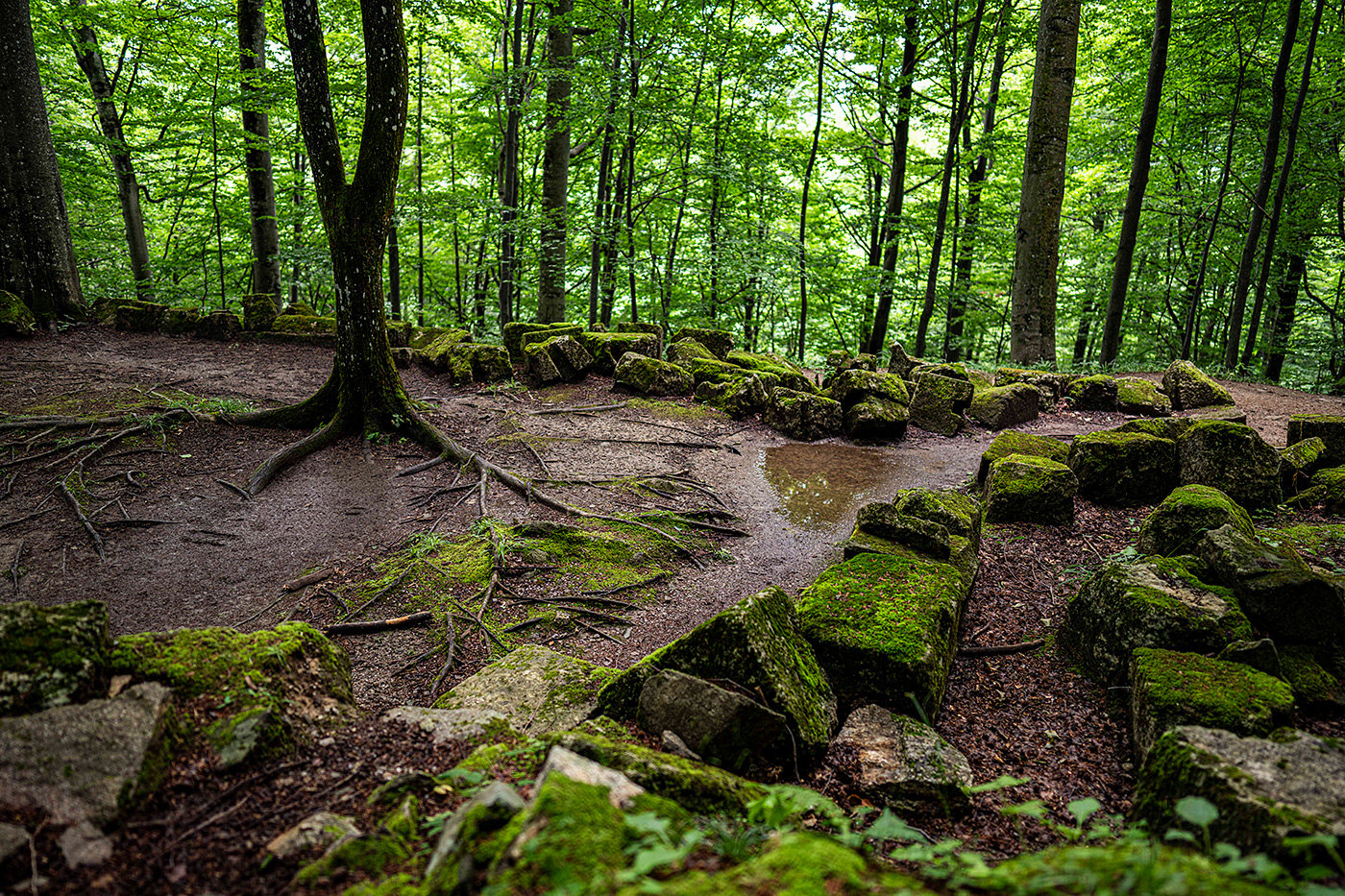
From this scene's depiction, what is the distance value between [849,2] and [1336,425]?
12.4 m

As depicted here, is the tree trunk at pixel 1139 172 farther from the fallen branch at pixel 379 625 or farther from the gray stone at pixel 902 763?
the fallen branch at pixel 379 625

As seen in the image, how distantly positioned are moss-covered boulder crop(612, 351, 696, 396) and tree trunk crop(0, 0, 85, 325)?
921 centimetres

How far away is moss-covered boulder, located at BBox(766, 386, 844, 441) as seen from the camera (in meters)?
8.44

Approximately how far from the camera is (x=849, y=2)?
13312 millimetres

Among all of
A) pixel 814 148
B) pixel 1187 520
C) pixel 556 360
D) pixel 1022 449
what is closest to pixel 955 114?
pixel 814 148

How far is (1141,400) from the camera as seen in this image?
8.56 m

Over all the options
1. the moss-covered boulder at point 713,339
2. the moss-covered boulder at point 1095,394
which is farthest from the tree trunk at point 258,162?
the moss-covered boulder at point 1095,394

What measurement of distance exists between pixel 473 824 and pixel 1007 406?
9009mm

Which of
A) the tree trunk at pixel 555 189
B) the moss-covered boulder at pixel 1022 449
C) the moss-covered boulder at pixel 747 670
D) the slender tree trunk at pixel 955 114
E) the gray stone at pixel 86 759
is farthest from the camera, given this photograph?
the tree trunk at pixel 555 189

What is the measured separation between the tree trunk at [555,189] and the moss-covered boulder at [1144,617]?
11.9 meters

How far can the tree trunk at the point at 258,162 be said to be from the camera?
38.5ft

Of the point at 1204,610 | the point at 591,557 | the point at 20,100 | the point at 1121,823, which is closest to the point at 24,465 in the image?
the point at 591,557

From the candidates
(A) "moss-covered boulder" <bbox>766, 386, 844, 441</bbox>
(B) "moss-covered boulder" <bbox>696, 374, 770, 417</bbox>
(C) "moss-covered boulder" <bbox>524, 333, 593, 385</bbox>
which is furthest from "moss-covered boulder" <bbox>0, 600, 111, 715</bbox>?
(C) "moss-covered boulder" <bbox>524, 333, 593, 385</bbox>

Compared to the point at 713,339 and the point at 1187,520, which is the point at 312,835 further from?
the point at 713,339
